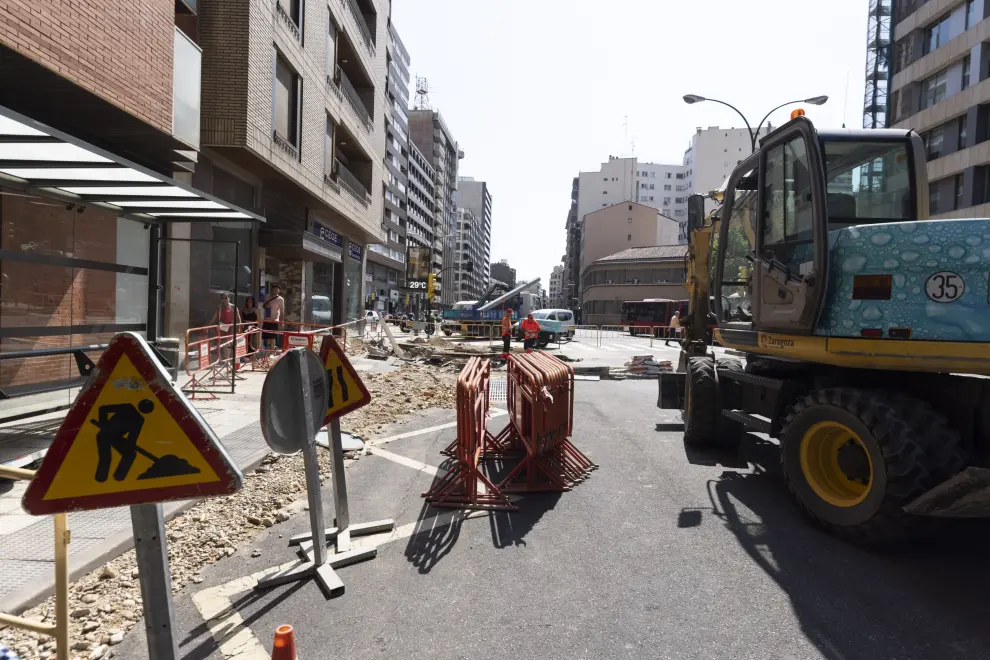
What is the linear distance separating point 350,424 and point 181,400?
244 inches

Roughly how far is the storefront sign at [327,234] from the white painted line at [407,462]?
51.3 ft

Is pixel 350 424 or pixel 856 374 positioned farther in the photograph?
pixel 350 424

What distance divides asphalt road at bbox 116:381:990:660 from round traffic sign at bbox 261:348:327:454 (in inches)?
36.7

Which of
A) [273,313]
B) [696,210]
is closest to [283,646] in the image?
[696,210]

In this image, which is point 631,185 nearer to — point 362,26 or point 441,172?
point 441,172

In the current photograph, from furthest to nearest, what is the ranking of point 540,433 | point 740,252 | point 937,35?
point 937,35 < point 740,252 < point 540,433

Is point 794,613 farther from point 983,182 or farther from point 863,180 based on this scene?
point 983,182

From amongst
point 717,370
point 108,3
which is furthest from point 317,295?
point 717,370

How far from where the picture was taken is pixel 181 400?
6.90ft

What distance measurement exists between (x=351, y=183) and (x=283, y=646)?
23.3 metres

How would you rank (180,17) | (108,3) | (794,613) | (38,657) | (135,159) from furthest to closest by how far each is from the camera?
1. (180,17)
2. (135,159)
3. (108,3)
4. (794,613)
5. (38,657)

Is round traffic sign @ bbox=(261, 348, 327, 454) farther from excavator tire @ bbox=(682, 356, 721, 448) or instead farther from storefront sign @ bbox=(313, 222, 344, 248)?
storefront sign @ bbox=(313, 222, 344, 248)

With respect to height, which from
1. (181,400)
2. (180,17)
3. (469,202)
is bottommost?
(181,400)

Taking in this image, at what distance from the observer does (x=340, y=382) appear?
423cm
